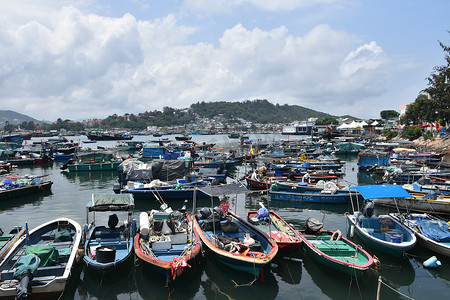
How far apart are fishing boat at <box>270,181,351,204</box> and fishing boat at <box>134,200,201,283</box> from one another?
1123 centimetres

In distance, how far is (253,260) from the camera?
467 inches

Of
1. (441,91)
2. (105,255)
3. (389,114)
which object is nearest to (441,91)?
(441,91)

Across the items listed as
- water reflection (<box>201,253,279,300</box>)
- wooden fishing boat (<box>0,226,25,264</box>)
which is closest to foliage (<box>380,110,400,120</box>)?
water reflection (<box>201,253,279,300</box>)

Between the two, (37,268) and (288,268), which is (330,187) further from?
(37,268)

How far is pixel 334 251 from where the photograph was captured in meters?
13.5

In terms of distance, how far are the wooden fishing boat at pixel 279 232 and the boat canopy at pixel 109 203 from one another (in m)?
6.80

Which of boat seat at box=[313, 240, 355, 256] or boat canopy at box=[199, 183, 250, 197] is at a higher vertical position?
boat canopy at box=[199, 183, 250, 197]

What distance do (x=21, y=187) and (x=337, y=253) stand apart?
2771cm

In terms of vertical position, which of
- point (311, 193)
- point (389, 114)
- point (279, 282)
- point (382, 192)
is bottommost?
point (279, 282)

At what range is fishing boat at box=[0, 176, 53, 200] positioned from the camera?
89.2ft

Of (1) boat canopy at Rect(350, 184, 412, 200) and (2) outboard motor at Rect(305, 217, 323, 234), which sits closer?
(1) boat canopy at Rect(350, 184, 412, 200)

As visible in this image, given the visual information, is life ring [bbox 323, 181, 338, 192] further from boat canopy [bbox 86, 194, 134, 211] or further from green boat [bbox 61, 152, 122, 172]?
green boat [bbox 61, 152, 122, 172]

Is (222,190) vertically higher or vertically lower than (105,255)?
higher

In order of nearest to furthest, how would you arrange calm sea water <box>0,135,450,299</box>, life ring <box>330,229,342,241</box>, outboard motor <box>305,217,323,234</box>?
1. calm sea water <box>0,135,450,299</box>
2. life ring <box>330,229,342,241</box>
3. outboard motor <box>305,217,323,234</box>
